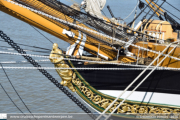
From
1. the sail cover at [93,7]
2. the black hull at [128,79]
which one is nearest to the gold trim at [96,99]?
the black hull at [128,79]

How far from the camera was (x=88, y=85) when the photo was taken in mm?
9664

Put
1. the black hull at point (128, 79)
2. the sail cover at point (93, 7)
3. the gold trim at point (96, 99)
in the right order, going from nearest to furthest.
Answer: the black hull at point (128, 79), the gold trim at point (96, 99), the sail cover at point (93, 7)


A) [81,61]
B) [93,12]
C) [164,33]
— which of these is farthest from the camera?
[164,33]

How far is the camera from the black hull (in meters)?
9.17

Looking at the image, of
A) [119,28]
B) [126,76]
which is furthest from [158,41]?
[126,76]

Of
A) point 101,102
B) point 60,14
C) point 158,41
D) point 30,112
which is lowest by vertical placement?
point 30,112

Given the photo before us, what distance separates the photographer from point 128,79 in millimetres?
9445

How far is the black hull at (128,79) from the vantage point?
9.17 m

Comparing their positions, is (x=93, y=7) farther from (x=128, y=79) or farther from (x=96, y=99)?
(x=96, y=99)

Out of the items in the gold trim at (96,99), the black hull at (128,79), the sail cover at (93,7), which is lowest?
the gold trim at (96,99)

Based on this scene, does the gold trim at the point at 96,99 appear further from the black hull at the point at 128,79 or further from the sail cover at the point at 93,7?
the sail cover at the point at 93,7

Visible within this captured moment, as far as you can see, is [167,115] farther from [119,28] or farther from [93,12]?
[93,12]

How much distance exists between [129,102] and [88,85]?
138 cm

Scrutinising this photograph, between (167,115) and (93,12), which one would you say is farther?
(93,12)
